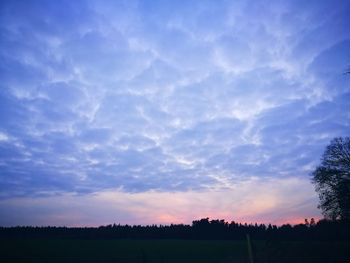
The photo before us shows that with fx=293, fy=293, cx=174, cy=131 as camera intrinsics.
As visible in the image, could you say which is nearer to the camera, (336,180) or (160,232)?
(336,180)

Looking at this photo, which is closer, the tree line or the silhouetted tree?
the silhouetted tree

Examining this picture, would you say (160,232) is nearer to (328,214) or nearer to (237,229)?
(237,229)

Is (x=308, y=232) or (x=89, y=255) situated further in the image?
(x=308, y=232)

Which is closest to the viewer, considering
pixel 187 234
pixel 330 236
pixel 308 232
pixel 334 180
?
pixel 334 180

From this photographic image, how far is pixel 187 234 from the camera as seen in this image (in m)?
96.0

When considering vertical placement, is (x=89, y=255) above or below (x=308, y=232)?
below

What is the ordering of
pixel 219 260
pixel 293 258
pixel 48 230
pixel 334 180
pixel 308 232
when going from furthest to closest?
pixel 48 230 → pixel 308 232 → pixel 334 180 → pixel 219 260 → pixel 293 258

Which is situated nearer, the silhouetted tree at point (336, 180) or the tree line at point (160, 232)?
the silhouetted tree at point (336, 180)

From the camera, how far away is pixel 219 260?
3053cm

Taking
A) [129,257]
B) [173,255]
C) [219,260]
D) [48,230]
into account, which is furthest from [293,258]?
[48,230]

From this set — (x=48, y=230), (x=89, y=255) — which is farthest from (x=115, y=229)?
(x=89, y=255)

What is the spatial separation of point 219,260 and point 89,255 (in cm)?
1484

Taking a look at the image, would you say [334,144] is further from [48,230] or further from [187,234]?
[48,230]

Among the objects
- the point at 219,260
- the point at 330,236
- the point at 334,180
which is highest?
the point at 334,180
